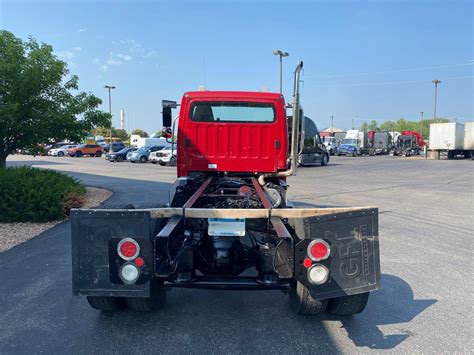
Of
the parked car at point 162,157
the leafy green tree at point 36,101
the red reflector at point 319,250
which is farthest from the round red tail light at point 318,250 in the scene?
the parked car at point 162,157

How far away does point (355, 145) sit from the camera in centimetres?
4659

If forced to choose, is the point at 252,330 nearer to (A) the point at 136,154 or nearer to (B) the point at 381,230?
(B) the point at 381,230

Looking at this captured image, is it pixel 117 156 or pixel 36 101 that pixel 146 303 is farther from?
pixel 117 156

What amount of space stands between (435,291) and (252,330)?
7.97 ft

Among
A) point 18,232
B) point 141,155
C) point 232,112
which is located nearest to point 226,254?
point 232,112

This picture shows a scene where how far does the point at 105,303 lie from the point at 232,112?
389cm

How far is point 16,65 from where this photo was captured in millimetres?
9844

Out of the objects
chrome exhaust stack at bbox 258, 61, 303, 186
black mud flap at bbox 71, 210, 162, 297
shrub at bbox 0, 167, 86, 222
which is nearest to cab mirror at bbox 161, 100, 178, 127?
chrome exhaust stack at bbox 258, 61, 303, 186


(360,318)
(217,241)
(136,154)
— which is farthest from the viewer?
(136,154)

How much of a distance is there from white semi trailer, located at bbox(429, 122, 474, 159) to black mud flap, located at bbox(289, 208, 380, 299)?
38847 millimetres

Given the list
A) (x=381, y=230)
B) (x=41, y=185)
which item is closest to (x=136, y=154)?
(x=41, y=185)

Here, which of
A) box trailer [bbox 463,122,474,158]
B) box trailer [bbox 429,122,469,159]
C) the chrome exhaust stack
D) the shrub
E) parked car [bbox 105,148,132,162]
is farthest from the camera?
box trailer [bbox 463,122,474,158]

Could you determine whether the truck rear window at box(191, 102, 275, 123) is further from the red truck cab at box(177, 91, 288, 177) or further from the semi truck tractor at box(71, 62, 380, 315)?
the semi truck tractor at box(71, 62, 380, 315)

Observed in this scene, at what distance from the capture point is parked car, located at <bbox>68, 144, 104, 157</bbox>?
46.3 metres
